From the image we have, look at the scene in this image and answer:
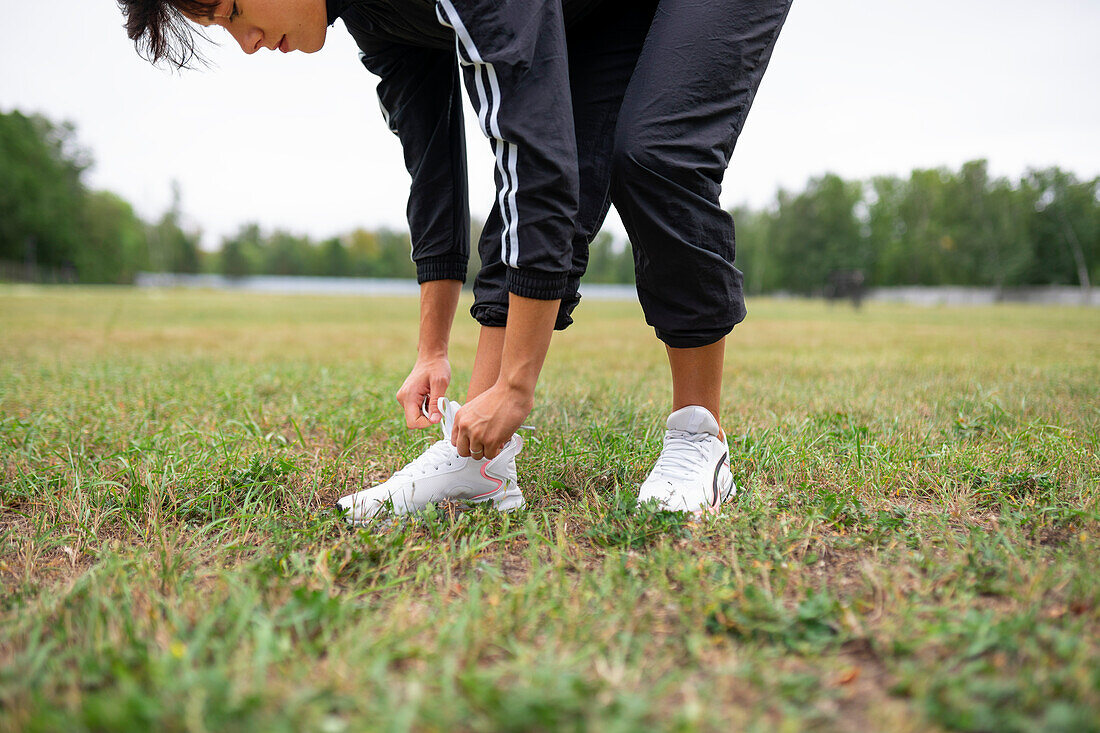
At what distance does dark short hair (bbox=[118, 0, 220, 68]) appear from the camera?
136cm

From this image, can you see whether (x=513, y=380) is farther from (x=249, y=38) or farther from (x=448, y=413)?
(x=249, y=38)

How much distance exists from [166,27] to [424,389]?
996 millimetres

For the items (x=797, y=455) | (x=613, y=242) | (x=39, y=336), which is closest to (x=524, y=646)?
(x=797, y=455)

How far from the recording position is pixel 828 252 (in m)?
47.2

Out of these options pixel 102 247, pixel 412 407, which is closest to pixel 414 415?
pixel 412 407

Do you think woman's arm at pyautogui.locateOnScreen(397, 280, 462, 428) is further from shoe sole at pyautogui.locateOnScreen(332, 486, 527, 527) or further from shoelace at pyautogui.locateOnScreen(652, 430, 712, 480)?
shoelace at pyautogui.locateOnScreen(652, 430, 712, 480)

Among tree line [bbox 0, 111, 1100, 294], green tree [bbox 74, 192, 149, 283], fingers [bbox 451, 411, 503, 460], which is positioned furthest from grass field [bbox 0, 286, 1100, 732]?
green tree [bbox 74, 192, 149, 283]

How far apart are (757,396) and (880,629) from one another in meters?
2.11

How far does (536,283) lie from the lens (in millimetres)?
1200

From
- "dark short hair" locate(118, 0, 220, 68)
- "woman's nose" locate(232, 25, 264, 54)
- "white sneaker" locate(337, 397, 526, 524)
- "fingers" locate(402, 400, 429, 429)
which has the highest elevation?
"dark short hair" locate(118, 0, 220, 68)

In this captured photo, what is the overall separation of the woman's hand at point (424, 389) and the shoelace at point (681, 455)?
566mm

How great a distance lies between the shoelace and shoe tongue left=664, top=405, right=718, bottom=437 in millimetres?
11

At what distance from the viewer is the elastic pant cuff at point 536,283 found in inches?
47.1

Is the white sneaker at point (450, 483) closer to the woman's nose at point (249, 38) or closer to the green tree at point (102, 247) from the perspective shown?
the woman's nose at point (249, 38)
